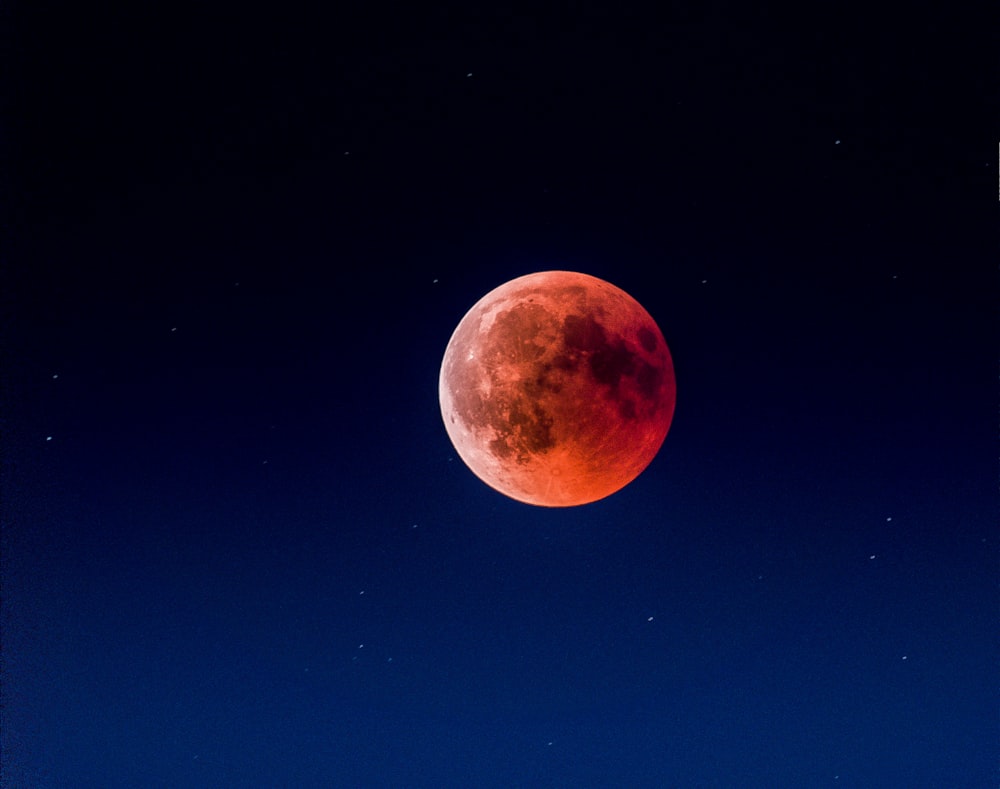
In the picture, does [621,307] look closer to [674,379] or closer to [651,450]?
[674,379]

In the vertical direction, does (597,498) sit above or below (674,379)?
below

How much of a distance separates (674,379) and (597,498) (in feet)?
5.19

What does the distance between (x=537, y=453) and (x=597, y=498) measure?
3.63 ft

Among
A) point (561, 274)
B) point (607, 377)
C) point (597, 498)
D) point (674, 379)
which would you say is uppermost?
point (561, 274)

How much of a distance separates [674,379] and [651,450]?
0.86 metres

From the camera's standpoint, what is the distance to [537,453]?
19.8 ft

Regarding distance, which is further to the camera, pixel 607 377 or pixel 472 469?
pixel 472 469

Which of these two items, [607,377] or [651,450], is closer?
[607,377]

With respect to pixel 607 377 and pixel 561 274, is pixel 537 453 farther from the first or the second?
pixel 561 274

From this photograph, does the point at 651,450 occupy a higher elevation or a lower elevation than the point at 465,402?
lower

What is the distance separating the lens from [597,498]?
6.71 meters

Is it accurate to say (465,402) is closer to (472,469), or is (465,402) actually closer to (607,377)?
(472,469)

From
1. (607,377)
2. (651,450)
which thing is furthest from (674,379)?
(607,377)

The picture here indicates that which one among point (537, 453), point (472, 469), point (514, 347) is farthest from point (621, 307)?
point (472, 469)
